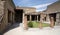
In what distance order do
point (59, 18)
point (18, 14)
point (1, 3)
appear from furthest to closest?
point (18, 14) < point (59, 18) < point (1, 3)

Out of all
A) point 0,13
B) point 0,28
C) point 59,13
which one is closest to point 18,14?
point 59,13

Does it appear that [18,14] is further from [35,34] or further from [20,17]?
[35,34]

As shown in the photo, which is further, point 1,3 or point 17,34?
point 17,34

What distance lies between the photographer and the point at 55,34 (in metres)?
12.9

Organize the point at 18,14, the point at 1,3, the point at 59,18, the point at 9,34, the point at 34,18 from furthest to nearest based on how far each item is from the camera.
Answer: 1. the point at 34,18
2. the point at 18,14
3. the point at 59,18
4. the point at 9,34
5. the point at 1,3

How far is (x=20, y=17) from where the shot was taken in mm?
38562

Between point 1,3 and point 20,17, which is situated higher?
point 1,3

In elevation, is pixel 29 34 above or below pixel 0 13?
below

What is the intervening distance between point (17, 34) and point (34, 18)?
31315 millimetres

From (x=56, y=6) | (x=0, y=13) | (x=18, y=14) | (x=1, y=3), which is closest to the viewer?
(x=0, y=13)

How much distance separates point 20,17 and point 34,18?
6715mm

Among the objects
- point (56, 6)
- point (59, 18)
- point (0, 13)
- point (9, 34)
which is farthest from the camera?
point (56, 6)

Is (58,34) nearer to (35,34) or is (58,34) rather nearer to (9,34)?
(35,34)

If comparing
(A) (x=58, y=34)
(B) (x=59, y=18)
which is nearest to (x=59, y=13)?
(B) (x=59, y=18)
